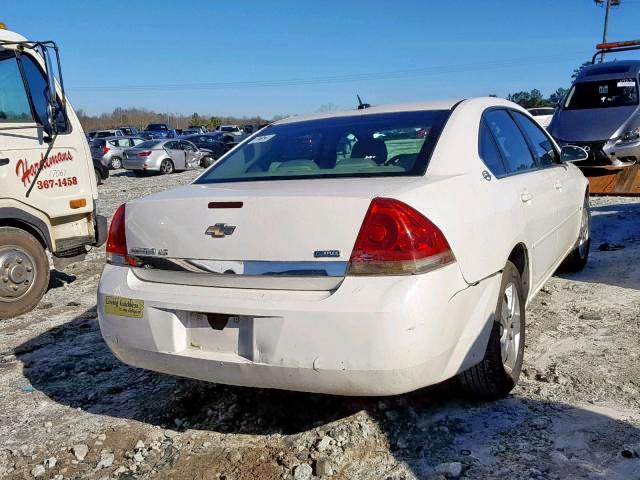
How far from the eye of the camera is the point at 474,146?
333cm

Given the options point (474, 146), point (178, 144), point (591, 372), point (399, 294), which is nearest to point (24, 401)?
point (399, 294)

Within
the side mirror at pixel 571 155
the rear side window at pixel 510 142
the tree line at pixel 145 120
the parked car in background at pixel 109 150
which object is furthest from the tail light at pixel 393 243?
the tree line at pixel 145 120

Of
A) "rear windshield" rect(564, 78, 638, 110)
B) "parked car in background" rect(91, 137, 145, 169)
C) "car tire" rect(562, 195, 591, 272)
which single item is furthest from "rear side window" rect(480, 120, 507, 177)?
"parked car in background" rect(91, 137, 145, 169)

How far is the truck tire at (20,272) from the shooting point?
5.45 metres

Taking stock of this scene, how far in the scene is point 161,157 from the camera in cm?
2428

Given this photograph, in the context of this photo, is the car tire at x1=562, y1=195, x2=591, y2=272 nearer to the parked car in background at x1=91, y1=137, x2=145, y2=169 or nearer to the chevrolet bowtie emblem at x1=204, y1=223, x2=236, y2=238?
the chevrolet bowtie emblem at x1=204, y1=223, x2=236, y2=238

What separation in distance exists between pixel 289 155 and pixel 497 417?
1821 mm

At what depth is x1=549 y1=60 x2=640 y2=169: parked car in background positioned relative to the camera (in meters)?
10.9

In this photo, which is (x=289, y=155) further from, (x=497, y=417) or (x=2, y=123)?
(x=2, y=123)

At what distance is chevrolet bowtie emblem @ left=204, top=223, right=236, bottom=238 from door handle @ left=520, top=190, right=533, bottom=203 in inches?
70.4

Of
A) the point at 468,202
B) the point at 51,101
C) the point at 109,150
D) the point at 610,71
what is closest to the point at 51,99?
the point at 51,101

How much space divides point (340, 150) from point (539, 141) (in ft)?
6.45

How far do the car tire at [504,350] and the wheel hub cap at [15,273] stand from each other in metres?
4.23

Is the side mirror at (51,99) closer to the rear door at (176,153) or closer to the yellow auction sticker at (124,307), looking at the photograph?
the yellow auction sticker at (124,307)
